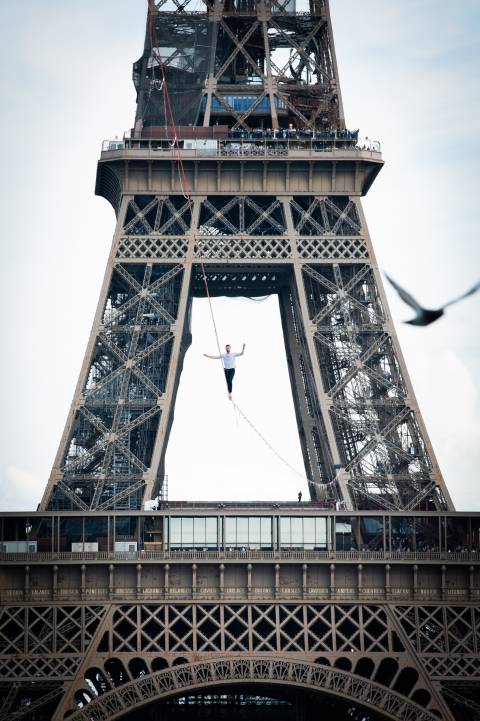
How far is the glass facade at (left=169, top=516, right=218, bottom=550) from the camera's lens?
69.7 m

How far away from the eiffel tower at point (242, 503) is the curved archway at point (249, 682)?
0.10 m

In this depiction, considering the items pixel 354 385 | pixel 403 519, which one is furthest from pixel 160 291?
pixel 403 519

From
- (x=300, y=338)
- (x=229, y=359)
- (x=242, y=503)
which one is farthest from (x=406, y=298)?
(x=300, y=338)

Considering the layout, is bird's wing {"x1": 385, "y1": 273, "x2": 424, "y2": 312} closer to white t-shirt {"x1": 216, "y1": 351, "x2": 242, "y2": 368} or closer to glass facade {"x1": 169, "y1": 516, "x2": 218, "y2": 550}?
white t-shirt {"x1": 216, "y1": 351, "x2": 242, "y2": 368}

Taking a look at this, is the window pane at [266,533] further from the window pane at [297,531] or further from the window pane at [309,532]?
the window pane at [309,532]

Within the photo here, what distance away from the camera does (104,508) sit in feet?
233

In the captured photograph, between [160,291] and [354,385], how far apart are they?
9.84m

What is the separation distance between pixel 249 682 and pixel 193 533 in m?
6.97

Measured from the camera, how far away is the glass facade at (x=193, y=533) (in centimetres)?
6969

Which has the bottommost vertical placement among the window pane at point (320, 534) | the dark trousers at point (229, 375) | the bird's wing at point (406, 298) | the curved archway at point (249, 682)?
the curved archway at point (249, 682)

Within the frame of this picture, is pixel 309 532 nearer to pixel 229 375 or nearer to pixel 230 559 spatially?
pixel 230 559

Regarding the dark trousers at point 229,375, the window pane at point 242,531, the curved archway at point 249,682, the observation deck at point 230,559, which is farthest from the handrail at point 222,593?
the dark trousers at point 229,375

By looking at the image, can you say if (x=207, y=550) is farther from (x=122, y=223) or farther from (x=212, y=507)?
(x=122, y=223)

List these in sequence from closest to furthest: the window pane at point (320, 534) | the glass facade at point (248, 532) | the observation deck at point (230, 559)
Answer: the observation deck at point (230, 559)
the glass facade at point (248, 532)
the window pane at point (320, 534)
